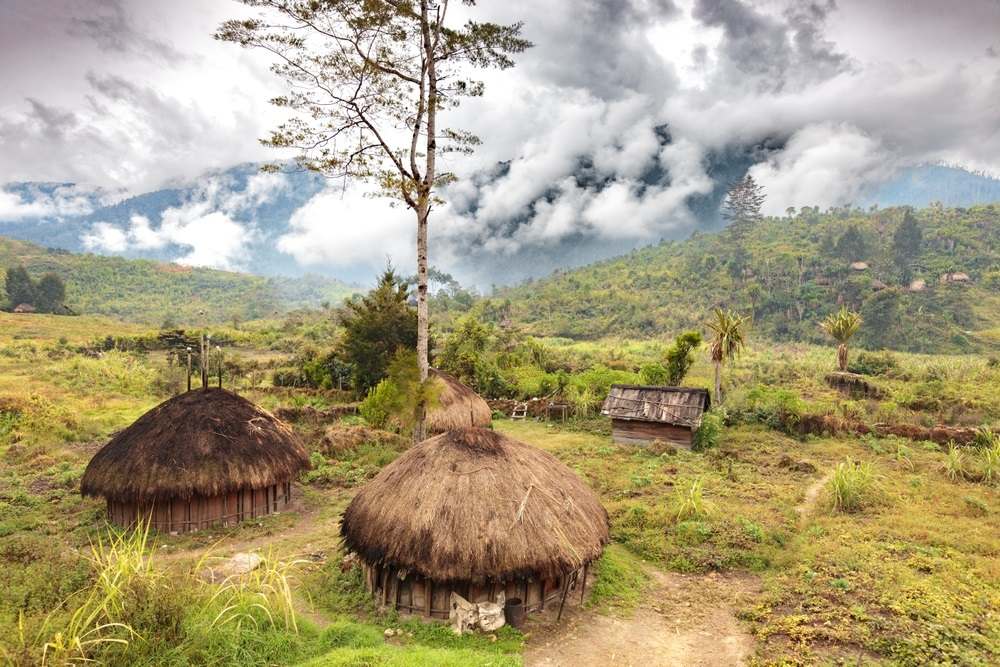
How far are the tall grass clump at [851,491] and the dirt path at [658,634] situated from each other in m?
4.72

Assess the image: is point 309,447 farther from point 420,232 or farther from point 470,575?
point 470,575

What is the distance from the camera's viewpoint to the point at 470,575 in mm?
8242

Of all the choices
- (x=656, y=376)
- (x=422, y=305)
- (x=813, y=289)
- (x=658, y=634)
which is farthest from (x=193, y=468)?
(x=813, y=289)

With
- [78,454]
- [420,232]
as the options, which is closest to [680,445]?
[420,232]

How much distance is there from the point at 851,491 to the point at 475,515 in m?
9.86

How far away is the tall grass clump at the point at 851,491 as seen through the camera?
13.0 metres

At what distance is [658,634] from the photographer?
843 cm

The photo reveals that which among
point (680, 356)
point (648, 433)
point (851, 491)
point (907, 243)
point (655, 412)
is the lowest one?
point (648, 433)

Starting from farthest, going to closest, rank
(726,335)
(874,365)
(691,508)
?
(874,365) → (726,335) → (691,508)

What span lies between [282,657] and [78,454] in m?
16.7

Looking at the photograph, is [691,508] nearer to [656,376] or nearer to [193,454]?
[193,454]

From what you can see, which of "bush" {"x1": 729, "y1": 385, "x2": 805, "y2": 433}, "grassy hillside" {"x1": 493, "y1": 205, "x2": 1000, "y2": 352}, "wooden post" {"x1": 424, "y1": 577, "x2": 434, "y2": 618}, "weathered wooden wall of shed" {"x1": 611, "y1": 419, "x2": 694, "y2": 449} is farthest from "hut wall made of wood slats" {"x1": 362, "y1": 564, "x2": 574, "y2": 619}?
"grassy hillside" {"x1": 493, "y1": 205, "x2": 1000, "y2": 352}

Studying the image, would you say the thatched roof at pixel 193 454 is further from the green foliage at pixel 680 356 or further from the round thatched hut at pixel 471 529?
the green foliage at pixel 680 356

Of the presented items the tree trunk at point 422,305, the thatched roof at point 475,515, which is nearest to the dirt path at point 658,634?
the thatched roof at point 475,515
